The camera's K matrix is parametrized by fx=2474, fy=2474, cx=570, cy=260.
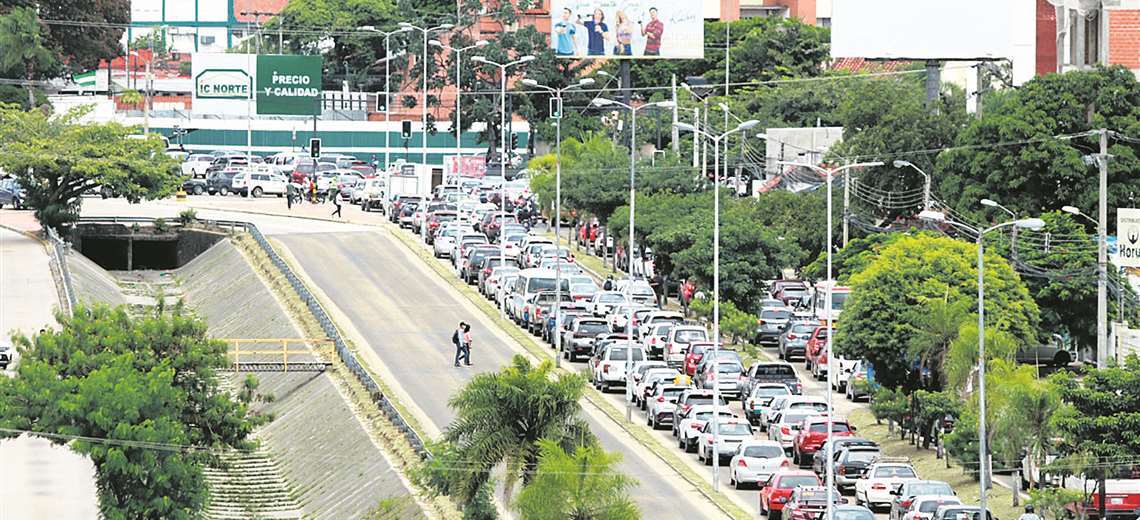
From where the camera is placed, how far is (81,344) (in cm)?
5731

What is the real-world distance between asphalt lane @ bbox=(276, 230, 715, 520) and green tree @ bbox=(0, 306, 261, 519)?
855 cm

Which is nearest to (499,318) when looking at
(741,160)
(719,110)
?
(741,160)

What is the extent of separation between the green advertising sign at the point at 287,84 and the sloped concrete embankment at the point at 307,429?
3977 cm

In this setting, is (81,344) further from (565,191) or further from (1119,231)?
(565,191)

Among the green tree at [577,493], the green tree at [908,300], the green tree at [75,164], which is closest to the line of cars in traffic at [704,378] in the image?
the green tree at [908,300]

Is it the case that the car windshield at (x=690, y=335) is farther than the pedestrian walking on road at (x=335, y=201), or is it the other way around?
the pedestrian walking on road at (x=335, y=201)

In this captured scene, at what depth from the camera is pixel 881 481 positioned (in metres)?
54.2

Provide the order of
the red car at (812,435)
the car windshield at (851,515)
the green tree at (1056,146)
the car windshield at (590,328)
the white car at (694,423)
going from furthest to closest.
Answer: the green tree at (1056,146)
the car windshield at (590,328)
the white car at (694,423)
the red car at (812,435)
the car windshield at (851,515)

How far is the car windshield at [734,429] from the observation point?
60156 millimetres

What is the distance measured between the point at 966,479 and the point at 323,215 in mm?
61789

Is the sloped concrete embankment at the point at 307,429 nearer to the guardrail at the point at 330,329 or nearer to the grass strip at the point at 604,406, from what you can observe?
the guardrail at the point at 330,329

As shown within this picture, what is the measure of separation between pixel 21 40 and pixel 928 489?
10256 cm

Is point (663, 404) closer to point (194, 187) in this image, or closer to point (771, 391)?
point (771, 391)

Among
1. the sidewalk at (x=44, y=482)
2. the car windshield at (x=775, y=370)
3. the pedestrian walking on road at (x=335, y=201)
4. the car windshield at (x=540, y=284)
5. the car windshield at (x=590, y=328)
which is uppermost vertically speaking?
the pedestrian walking on road at (x=335, y=201)
